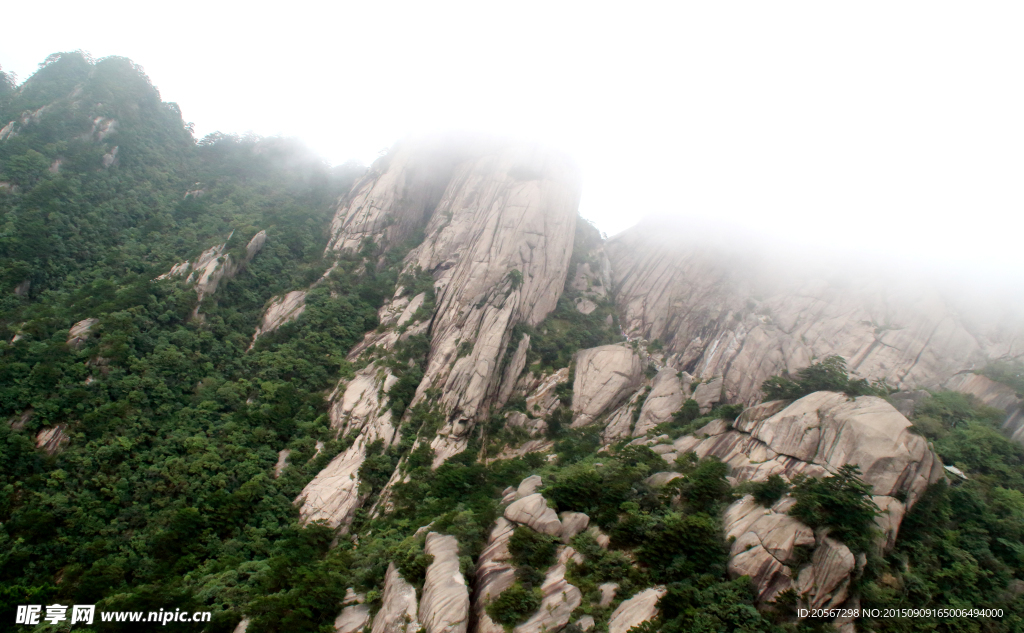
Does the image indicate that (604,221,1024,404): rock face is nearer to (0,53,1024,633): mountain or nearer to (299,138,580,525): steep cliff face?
(0,53,1024,633): mountain

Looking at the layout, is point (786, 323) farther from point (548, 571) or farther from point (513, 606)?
point (513, 606)

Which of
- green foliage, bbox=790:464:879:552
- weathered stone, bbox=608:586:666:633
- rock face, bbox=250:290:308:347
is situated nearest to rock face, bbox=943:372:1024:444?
green foliage, bbox=790:464:879:552

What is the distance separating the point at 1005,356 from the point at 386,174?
67.5 metres

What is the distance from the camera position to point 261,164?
247 ft

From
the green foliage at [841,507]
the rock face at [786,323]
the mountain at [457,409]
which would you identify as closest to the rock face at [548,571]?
the mountain at [457,409]

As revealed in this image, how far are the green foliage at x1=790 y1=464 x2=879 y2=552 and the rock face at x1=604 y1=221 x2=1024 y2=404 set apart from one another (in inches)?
650

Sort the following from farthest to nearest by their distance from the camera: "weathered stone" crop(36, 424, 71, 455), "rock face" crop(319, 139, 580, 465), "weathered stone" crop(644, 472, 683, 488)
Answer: "rock face" crop(319, 139, 580, 465)
"weathered stone" crop(36, 424, 71, 455)
"weathered stone" crop(644, 472, 683, 488)

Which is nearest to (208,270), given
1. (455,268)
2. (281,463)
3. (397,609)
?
(281,463)

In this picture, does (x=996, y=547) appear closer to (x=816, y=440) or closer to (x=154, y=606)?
(x=816, y=440)

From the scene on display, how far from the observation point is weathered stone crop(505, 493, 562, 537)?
81.3 ft

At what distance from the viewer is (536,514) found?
25.5 meters

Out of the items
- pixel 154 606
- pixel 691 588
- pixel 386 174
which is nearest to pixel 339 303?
pixel 386 174

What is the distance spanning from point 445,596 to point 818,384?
91.3ft

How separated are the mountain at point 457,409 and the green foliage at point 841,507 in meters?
0.11
